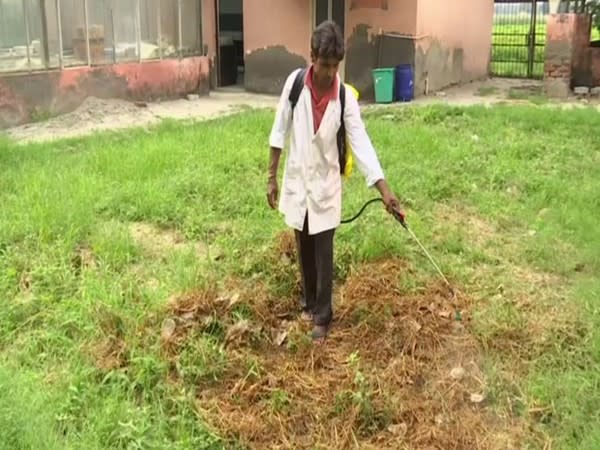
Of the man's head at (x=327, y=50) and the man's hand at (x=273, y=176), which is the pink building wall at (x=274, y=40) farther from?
the man's head at (x=327, y=50)

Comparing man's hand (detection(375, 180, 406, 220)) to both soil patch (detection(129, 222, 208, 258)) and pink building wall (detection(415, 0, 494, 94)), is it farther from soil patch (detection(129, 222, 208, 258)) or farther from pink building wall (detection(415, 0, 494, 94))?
pink building wall (detection(415, 0, 494, 94))

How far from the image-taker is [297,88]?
3814 millimetres

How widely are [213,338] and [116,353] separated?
1.61 ft

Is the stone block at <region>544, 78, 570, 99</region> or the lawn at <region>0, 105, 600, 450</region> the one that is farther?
the stone block at <region>544, 78, 570, 99</region>

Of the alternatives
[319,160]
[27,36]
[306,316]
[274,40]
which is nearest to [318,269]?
[306,316]

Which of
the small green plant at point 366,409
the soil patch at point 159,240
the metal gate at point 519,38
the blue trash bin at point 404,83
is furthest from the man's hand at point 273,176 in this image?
the metal gate at point 519,38

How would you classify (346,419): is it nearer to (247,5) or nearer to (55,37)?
(55,37)

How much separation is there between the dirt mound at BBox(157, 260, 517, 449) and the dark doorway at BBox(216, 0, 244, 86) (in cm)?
1092

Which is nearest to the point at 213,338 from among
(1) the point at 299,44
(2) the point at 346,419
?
(2) the point at 346,419

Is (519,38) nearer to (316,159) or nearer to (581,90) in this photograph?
(581,90)

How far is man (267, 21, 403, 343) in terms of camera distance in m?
3.78

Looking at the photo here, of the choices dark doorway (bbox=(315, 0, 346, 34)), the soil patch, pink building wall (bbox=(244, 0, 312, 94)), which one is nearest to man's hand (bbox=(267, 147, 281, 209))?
the soil patch

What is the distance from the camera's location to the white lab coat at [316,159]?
150 inches

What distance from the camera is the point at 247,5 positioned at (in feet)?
45.0
